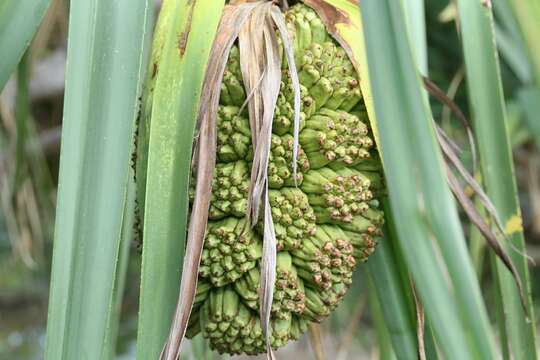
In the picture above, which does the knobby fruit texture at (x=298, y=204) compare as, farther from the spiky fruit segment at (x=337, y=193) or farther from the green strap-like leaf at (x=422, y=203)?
the green strap-like leaf at (x=422, y=203)

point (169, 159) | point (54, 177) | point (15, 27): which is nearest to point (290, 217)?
point (169, 159)

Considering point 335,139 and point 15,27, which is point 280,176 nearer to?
point 335,139

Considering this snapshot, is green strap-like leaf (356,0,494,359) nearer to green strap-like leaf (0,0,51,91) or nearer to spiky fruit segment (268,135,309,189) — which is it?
spiky fruit segment (268,135,309,189)

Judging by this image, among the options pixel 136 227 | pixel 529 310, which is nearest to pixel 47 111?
pixel 136 227

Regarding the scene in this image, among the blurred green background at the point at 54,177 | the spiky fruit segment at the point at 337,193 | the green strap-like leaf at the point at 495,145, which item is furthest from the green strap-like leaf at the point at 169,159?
the blurred green background at the point at 54,177

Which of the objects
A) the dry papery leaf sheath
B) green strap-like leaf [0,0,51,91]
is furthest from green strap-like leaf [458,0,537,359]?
green strap-like leaf [0,0,51,91]

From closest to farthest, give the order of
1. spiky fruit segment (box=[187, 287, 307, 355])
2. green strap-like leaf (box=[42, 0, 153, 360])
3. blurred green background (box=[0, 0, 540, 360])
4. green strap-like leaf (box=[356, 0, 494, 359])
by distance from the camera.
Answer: green strap-like leaf (box=[356, 0, 494, 359]) < green strap-like leaf (box=[42, 0, 153, 360]) < spiky fruit segment (box=[187, 287, 307, 355]) < blurred green background (box=[0, 0, 540, 360])

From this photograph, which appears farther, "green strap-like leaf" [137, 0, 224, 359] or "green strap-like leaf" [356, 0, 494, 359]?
"green strap-like leaf" [137, 0, 224, 359]
